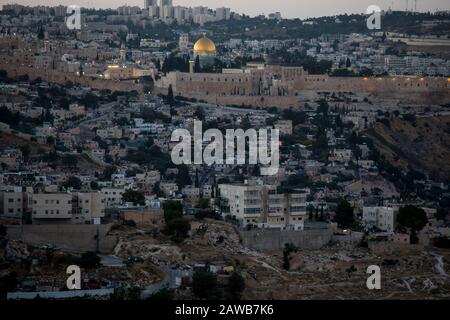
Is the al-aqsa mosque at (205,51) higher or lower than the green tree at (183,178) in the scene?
higher

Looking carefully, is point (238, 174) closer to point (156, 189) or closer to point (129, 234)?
point (156, 189)

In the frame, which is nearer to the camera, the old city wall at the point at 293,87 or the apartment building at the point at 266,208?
the apartment building at the point at 266,208

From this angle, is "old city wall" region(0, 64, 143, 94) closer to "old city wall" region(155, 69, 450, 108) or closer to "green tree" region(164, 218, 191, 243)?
"old city wall" region(155, 69, 450, 108)

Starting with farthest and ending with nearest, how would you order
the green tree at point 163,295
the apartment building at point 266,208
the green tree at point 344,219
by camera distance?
the green tree at point 344,219 < the apartment building at point 266,208 < the green tree at point 163,295

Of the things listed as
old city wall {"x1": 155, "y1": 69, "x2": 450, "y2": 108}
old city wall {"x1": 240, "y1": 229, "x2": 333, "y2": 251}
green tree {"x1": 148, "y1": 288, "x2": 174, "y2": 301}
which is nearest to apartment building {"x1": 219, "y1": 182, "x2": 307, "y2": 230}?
old city wall {"x1": 240, "y1": 229, "x2": 333, "y2": 251}

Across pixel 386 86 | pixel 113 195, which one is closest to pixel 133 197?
pixel 113 195

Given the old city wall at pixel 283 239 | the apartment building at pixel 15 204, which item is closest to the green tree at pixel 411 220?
the old city wall at pixel 283 239

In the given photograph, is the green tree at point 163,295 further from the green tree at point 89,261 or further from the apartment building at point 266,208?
the apartment building at point 266,208

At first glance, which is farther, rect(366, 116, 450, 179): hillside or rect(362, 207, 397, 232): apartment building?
rect(366, 116, 450, 179): hillside
